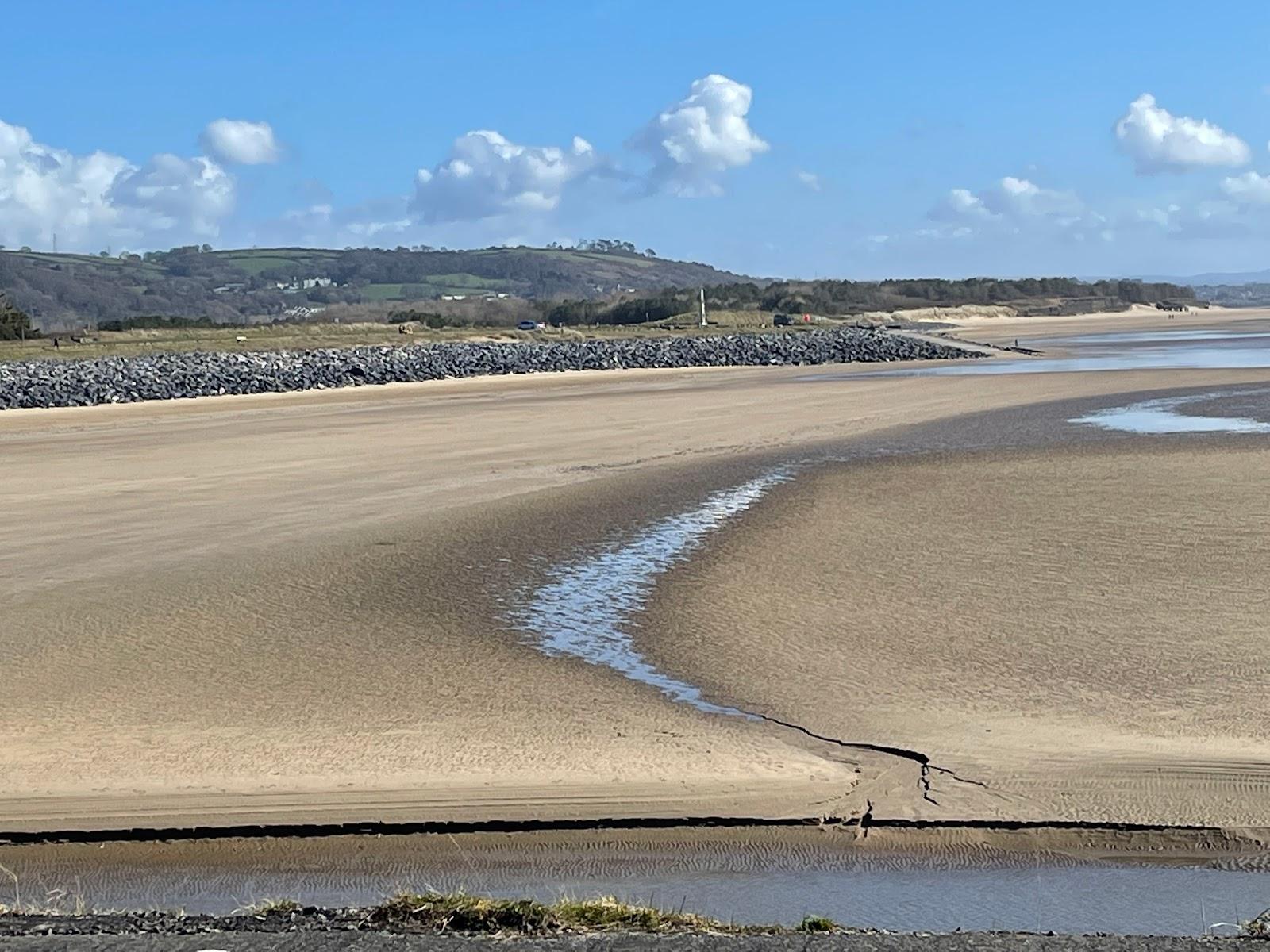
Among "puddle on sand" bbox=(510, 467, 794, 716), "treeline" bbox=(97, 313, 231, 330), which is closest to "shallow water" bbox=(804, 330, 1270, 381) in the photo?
"puddle on sand" bbox=(510, 467, 794, 716)

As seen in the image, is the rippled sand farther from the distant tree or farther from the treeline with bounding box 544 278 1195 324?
the treeline with bounding box 544 278 1195 324

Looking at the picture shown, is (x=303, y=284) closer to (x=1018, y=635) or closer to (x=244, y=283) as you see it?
(x=244, y=283)

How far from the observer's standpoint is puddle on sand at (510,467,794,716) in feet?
30.3

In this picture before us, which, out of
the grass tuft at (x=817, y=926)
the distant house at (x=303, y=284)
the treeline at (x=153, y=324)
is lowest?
the grass tuft at (x=817, y=926)

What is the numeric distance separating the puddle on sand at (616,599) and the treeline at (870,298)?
84078 mm

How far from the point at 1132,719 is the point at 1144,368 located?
35.6 m

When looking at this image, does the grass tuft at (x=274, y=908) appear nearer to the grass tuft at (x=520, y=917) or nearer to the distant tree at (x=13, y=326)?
the grass tuft at (x=520, y=917)

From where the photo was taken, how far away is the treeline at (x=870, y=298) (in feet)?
→ 338

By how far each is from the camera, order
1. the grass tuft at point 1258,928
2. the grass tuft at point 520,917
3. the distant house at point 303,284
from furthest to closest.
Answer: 1. the distant house at point 303,284
2. the grass tuft at point 520,917
3. the grass tuft at point 1258,928

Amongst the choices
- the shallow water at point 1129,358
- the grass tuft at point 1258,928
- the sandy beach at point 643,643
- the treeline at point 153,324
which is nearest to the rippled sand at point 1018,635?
the sandy beach at point 643,643

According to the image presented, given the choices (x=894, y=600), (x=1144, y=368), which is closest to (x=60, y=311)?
(x=1144, y=368)

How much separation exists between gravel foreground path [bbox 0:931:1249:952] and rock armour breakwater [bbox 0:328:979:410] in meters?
33.8

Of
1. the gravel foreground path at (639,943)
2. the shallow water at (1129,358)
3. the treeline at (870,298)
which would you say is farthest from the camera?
the treeline at (870,298)

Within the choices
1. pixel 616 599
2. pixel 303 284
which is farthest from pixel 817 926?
pixel 303 284
